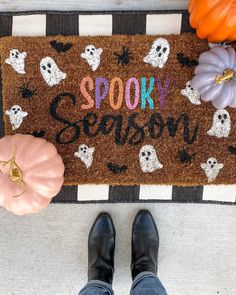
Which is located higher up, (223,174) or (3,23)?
(3,23)

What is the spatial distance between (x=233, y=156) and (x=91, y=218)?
2.01 ft

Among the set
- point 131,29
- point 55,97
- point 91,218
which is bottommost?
point 91,218

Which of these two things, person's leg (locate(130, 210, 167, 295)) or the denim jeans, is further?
person's leg (locate(130, 210, 167, 295))

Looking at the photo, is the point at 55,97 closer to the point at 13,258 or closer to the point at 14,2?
the point at 14,2

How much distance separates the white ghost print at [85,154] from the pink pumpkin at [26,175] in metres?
0.19

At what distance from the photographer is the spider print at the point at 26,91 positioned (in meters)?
1.43

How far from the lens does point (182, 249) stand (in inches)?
58.9

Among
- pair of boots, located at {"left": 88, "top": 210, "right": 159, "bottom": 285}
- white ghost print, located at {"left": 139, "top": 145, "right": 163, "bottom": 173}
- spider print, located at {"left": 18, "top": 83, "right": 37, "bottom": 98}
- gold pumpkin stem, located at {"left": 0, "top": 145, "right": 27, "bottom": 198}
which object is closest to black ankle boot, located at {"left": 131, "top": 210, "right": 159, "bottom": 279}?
pair of boots, located at {"left": 88, "top": 210, "right": 159, "bottom": 285}

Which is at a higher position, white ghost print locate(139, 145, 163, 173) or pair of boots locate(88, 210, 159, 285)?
white ghost print locate(139, 145, 163, 173)

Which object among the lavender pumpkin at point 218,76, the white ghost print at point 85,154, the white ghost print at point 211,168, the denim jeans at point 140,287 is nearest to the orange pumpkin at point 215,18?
the lavender pumpkin at point 218,76

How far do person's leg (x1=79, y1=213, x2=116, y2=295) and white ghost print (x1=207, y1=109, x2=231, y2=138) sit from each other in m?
0.53

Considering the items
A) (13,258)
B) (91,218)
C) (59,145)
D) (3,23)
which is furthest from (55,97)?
Answer: (13,258)

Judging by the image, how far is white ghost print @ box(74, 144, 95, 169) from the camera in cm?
144

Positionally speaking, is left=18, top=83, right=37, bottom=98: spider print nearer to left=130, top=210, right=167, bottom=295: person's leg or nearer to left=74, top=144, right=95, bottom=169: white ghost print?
left=74, top=144, right=95, bottom=169: white ghost print
